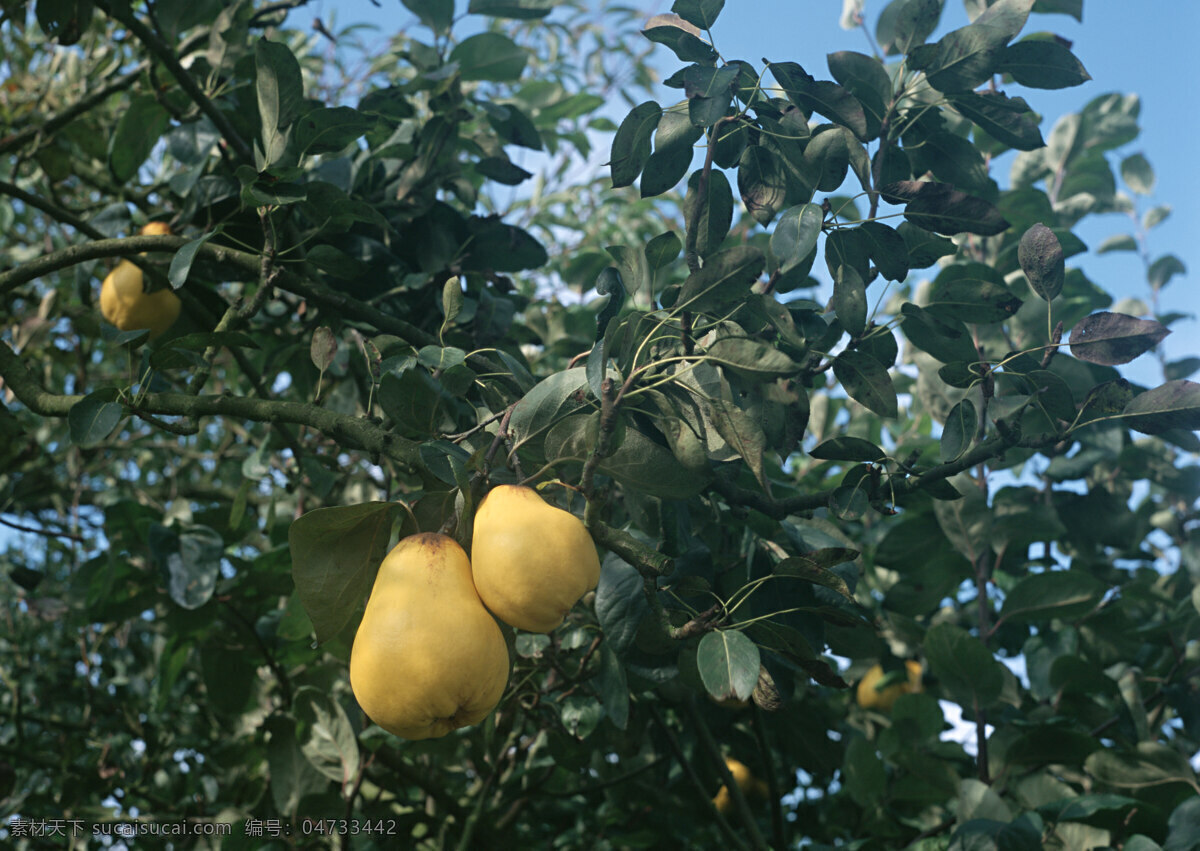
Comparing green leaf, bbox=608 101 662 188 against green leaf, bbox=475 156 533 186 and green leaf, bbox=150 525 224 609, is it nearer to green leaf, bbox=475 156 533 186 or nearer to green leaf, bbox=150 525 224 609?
green leaf, bbox=475 156 533 186

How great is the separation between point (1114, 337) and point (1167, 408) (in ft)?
0.23

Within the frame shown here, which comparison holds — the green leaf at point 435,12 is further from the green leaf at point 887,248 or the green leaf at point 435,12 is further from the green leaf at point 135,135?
the green leaf at point 887,248

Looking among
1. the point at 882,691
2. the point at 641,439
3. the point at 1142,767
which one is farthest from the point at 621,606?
the point at 882,691

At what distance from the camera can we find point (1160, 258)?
173cm

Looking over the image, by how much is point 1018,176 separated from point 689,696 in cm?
111

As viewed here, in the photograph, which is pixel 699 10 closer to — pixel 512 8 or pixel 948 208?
pixel 948 208

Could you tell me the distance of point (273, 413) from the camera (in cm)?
84

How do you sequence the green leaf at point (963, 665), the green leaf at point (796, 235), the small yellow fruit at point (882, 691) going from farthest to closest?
1. the small yellow fruit at point (882, 691)
2. the green leaf at point (963, 665)
3. the green leaf at point (796, 235)

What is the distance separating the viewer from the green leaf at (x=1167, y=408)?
27.7 inches

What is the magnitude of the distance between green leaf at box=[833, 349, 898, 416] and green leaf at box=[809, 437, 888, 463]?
1.3 inches

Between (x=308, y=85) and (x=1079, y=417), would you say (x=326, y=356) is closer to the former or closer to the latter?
(x=1079, y=417)

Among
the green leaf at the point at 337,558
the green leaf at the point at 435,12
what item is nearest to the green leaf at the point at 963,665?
the green leaf at the point at 337,558

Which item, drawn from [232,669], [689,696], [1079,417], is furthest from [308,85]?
[1079,417]

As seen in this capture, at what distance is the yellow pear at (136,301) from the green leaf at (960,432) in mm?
1045
